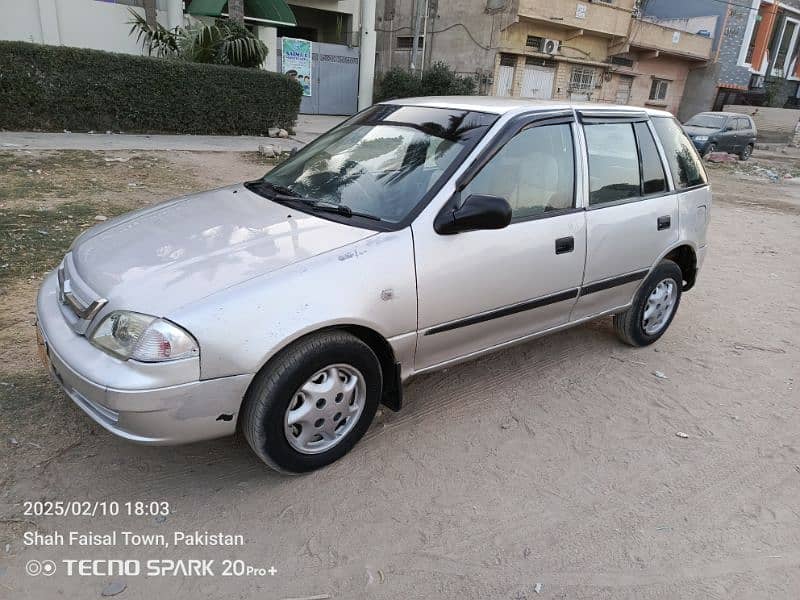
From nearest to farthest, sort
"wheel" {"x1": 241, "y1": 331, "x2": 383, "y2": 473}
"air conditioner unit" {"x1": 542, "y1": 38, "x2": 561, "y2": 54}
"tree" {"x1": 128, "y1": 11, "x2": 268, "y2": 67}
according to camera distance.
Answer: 1. "wheel" {"x1": 241, "y1": 331, "x2": 383, "y2": 473}
2. "tree" {"x1": 128, "y1": 11, "x2": 268, "y2": 67}
3. "air conditioner unit" {"x1": 542, "y1": 38, "x2": 561, "y2": 54}

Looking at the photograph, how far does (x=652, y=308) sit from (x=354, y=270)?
2742 millimetres

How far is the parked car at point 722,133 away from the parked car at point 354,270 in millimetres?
17257

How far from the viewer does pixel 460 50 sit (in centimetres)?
2434

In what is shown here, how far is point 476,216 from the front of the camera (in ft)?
9.27

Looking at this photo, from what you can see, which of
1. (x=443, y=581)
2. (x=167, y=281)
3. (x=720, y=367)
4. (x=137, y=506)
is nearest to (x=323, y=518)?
(x=443, y=581)

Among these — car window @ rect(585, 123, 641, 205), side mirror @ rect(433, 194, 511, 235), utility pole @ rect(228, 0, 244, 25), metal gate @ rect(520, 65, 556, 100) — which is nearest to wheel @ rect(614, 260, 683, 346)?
car window @ rect(585, 123, 641, 205)

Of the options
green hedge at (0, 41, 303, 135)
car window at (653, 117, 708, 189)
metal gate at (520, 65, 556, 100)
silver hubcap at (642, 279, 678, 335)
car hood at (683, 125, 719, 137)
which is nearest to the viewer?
car window at (653, 117, 708, 189)

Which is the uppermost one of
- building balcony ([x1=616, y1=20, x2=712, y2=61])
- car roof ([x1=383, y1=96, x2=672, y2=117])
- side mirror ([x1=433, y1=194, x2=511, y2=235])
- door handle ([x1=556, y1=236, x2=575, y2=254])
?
building balcony ([x1=616, y1=20, x2=712, y2=61])

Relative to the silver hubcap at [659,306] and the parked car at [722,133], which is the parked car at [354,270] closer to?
the silver hubcap at [659,306]

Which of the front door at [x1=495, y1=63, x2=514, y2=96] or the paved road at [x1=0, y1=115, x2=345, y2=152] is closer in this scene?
the paved road at [x1=0, y1=115, x2=345, y2=152]

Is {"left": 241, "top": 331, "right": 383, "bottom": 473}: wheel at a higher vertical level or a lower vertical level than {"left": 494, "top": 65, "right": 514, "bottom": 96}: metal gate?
lower

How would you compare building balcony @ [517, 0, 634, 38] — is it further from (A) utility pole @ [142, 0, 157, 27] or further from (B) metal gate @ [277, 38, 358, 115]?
(A) utility pole @ [142, 0, 157, 27]

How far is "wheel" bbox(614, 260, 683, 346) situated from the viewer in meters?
4.21

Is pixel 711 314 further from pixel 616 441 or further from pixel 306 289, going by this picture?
pixel 306 289
